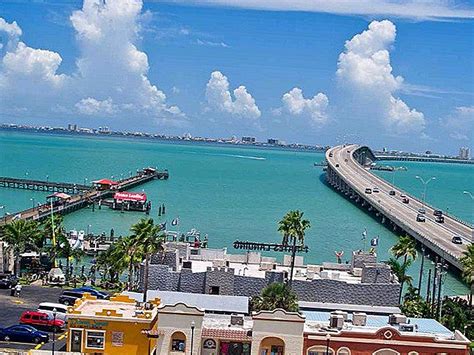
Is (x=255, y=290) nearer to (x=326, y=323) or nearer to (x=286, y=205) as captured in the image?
(x=326, y=323)

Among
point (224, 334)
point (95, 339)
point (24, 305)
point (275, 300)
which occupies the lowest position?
point (24, 305)

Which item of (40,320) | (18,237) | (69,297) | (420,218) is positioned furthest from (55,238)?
(420,218)

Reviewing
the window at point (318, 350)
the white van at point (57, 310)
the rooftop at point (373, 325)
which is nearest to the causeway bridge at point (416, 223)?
the rooftop at point (373, 325)

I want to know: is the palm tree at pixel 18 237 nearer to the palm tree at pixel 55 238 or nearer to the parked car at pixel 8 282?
the palm tree at pixel 55 238

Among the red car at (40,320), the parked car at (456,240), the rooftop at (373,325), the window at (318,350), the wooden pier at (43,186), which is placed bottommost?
the red car at (40,320)

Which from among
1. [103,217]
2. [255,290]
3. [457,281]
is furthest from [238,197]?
[255,290]

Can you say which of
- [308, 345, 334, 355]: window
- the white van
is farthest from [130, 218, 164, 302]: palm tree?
[308, 345, 334, 355]: window

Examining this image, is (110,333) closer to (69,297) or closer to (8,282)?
(69,297)
